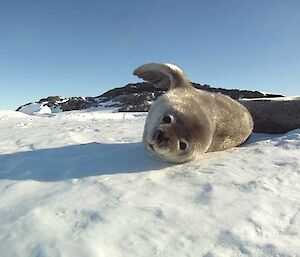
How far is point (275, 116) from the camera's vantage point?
221 inches

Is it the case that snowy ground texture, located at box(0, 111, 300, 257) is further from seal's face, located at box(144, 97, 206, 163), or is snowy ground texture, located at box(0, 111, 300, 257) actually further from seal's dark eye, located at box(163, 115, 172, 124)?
seal's dark eye, located at box(163, 115, 172, 124)

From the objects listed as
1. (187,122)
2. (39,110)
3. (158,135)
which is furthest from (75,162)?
(39,110)

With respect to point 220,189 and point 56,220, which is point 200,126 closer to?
point 220,189

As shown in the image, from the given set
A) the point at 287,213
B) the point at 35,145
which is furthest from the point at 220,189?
the point at 35,145

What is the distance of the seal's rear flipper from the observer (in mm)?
5004

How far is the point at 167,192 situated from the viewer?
8.50ft

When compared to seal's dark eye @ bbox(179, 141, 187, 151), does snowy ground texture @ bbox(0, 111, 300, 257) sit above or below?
below

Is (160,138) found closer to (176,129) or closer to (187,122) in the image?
(176,129)

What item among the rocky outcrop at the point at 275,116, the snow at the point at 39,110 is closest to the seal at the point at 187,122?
the rocky outcrop at the point at 275,116

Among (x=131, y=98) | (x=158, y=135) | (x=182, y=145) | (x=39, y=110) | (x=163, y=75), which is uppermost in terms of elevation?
(x=163, y=75)

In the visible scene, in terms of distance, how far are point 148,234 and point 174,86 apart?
314 cm

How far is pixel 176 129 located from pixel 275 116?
262 centimetres

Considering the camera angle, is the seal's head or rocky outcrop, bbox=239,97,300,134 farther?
rocky outcrop, bbox=239,97,300,134

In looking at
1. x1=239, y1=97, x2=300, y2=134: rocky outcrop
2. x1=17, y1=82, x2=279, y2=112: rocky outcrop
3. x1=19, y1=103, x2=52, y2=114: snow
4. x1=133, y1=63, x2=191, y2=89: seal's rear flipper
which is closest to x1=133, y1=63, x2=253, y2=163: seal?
x1=133, y1=63, x2=191, y2=89: seal's rear flipper
